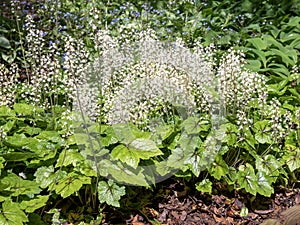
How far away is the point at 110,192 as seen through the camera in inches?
118

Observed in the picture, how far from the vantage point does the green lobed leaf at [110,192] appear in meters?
2.97

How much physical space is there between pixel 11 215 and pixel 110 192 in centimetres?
61

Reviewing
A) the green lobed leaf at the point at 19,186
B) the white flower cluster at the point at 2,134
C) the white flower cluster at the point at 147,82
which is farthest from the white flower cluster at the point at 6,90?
the green lobed leaf at the point at 19,186

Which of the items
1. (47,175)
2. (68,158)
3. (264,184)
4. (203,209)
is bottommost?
(203,209)

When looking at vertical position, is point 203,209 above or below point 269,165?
below

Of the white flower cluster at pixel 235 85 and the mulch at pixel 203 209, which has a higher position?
the white flower cluster at pixel 235 85

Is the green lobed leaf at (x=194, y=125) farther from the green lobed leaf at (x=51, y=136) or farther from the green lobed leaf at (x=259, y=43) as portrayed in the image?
the green lobed leaf at (x=259, y=43)

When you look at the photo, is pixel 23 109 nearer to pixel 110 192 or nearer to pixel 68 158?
pixel 68 158

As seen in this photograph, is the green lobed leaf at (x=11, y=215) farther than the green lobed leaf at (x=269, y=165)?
No

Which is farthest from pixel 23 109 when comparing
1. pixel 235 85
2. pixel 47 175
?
pixel 235 85

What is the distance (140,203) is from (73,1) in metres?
3.54

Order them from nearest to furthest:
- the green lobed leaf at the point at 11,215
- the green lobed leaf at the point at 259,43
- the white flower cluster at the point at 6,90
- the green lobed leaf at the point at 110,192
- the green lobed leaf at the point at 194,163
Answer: the green lobed leaf at the point at 11,215
the green lobed leaf at the point at 110,192
the green lobed leaf at the point at 194,163
the white flower cluster at the point at 6,90
the green lobed leaf at the point at 259,43

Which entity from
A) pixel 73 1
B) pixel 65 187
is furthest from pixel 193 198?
pixel 73 1

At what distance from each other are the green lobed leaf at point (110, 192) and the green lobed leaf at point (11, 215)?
49 centimetres
